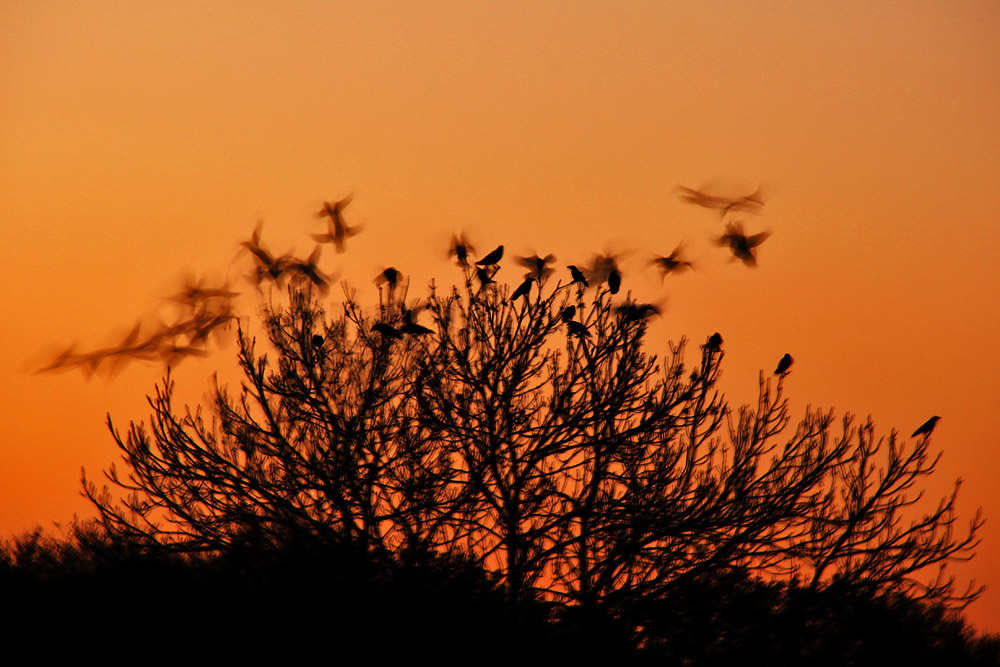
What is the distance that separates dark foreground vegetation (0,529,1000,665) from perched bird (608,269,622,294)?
12.7ft

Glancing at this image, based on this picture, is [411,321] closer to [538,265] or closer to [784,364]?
[538,265]

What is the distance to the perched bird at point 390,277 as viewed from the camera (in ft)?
40.8

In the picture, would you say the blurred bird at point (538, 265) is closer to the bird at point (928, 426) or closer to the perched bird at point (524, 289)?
the perched bird at point (524, 289)

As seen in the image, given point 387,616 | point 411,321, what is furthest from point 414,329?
point 387,616

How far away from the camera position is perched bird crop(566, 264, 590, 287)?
40.3ft

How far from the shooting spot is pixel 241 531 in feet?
41.5

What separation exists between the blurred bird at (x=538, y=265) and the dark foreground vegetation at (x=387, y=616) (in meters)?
3.84

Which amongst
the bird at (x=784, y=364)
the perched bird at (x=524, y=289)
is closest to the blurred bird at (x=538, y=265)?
the perched bird at (x=524, y=289)

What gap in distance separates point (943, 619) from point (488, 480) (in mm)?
13343

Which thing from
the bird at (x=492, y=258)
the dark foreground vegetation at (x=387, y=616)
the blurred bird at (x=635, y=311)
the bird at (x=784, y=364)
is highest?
the bird at (x=492, y=258)

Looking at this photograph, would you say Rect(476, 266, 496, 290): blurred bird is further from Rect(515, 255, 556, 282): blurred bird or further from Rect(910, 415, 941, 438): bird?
Rect(910, 415, 941, 438): bird

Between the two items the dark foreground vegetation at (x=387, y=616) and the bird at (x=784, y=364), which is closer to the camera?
the dark foreground vegetation at (x=387, y=616)

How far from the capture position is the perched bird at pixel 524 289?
Answer: 12.1m

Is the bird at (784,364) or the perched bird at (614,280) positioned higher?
the perched bird at (614,280)
